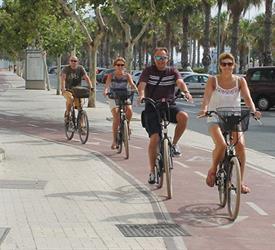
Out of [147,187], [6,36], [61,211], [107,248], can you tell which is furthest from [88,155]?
[6,36]

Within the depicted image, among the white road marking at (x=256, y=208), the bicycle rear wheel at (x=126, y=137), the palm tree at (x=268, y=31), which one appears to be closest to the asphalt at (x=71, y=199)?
Result: the bicycle rear wheel at (x=126, y=137)

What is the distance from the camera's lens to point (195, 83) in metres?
37.0

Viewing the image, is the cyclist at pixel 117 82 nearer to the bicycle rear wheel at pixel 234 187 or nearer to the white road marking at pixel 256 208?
the white road marking at pixel 256 208

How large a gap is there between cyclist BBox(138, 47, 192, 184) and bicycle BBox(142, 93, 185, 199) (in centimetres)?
8

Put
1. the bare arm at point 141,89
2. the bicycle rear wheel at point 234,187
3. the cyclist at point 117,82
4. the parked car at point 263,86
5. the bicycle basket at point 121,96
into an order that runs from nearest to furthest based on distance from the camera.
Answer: the bicycle rear wheel at point 234,187, the bare arm at point 141,89, the bicycle basket at point 121,96, the cyclist at point 117,82, the parked car at point 263,86

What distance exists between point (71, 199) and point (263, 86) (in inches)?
753

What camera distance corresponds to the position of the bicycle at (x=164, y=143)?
25.2 ft

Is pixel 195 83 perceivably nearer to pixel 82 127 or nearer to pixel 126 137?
pixel 82 127

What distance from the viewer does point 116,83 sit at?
11.6m

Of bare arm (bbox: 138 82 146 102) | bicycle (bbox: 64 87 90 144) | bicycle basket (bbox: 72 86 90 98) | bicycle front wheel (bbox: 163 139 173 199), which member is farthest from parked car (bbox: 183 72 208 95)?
bicycle front wheel (bbox: 163 139 173 199)

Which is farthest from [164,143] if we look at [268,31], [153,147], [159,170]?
[268,31]

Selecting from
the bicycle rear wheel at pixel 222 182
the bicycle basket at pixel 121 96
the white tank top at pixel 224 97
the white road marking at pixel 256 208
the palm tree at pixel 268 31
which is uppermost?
the palm tree at pixel 268 31

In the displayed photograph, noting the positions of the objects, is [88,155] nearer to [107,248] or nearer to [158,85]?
[158,85]

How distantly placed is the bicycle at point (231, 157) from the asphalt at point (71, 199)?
2.34 feet
